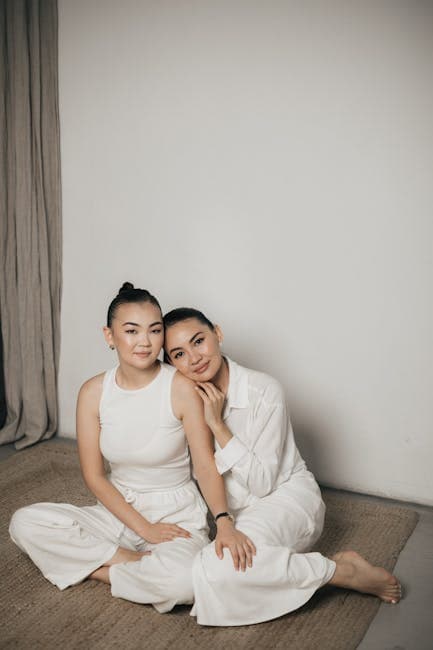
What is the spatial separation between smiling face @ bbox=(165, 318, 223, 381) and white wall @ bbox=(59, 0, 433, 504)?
2.40 feet

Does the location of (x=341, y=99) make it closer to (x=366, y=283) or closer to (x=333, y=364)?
(x=366, y=283)

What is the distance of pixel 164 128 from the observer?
2.91 m

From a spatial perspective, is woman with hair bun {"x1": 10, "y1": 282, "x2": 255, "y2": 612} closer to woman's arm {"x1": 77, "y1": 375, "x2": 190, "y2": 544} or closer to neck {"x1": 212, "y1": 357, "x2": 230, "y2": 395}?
woman's arm {"x1": 77, "y1": 375, "x2": 190, "y2": 544}

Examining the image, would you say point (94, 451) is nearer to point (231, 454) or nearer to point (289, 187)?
point (231, 454)

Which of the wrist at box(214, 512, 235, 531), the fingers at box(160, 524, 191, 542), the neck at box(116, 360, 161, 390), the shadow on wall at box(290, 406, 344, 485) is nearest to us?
the wrist at box(214, 512, 235, 531)

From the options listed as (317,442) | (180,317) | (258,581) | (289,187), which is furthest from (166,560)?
(289,187)

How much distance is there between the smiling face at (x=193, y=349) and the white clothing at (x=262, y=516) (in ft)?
0.34

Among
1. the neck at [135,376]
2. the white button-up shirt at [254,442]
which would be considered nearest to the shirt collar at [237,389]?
the white button-up shirt at [254,442]

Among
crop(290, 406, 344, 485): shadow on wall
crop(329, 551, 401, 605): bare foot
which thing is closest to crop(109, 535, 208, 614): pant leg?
crop(329, 551, 401, 605): bare foot

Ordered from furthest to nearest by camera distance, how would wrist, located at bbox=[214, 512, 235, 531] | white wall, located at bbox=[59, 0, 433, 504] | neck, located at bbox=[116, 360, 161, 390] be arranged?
white wall, located at bbox=[59, 0, 433, 504], neck, located at bbox=[116, 360, 161, 390], wrist, located at bbox=[214, 512, 235, 531]

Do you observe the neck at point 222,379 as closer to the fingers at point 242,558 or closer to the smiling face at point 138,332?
the smiling face at point 138,332

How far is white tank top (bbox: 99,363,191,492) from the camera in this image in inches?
83.5

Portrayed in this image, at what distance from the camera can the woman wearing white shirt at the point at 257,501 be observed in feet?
6.06

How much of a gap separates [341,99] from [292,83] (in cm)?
20
